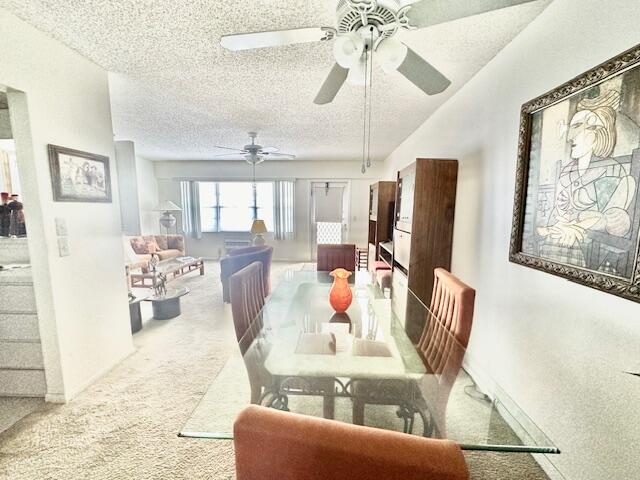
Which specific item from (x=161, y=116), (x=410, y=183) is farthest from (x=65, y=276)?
(x=410, y=183)

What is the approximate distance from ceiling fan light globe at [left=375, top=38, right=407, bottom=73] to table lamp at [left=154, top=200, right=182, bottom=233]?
610cm

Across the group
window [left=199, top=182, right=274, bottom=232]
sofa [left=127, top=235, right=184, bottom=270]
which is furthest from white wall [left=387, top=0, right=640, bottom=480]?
sofa [left=127, top=235, right=184, bottom=270]

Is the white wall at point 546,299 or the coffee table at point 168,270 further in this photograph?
the coffee table at point 168,270

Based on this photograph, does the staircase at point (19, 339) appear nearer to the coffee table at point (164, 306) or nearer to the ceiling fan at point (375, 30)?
the coffee table at point (164, 306)

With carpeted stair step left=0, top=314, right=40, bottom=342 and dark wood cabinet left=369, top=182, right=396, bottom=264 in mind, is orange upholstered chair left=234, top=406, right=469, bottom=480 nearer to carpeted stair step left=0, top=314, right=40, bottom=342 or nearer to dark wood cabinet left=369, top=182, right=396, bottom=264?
carpeted stair step left=0, top=314, right=40, bottom=342

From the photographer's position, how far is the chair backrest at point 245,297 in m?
1.54

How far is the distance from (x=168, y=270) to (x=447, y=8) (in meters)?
4.62

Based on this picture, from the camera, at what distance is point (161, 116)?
3189 mm

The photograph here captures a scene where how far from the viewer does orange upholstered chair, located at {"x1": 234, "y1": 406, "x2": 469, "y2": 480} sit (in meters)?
0.43

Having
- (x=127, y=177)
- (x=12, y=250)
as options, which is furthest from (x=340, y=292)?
(x=127, y=177)

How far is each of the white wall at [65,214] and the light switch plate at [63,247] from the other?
0.03 meters

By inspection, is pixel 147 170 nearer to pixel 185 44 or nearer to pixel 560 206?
pixel 185 44

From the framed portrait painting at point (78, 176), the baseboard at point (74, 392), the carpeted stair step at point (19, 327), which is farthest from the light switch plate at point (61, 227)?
the baseboard at point (74, 392)

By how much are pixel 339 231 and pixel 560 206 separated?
5.33 meters
